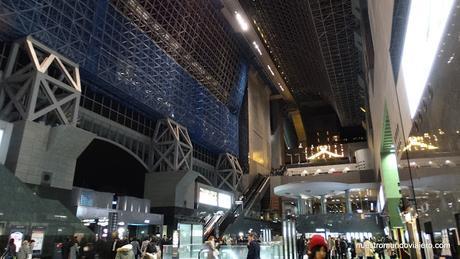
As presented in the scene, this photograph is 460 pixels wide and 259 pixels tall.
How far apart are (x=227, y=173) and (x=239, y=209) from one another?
8305mm

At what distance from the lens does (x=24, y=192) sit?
49.8 ft

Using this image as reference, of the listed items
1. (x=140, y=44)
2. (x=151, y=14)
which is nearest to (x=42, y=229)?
(x=140, y=44)

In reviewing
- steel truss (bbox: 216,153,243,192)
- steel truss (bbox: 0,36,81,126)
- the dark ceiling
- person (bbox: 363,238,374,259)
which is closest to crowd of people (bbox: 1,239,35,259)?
steel truss (bbox: 0,36,81,126)

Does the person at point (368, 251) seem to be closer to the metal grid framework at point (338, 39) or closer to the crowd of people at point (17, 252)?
the crowd of people at point (17, 252)

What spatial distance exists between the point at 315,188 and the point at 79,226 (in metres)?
24.4

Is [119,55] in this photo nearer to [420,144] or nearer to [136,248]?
[136,248]

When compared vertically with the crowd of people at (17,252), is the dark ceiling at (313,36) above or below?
above

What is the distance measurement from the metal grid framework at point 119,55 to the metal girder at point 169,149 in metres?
1.27

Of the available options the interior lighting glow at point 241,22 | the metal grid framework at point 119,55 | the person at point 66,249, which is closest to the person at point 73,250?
the person at point 66,249

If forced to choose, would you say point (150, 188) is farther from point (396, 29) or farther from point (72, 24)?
point (396, 29)

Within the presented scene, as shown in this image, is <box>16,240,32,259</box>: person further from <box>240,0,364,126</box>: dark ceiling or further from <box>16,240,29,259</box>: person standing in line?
<box>240,0,364,126</box>: dark ceiling

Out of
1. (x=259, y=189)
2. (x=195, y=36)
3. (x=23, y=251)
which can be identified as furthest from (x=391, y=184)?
(x=259, y=189)

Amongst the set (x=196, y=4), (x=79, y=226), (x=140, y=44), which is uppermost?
(x=196, y=4)

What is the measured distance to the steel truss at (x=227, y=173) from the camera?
141 feet
